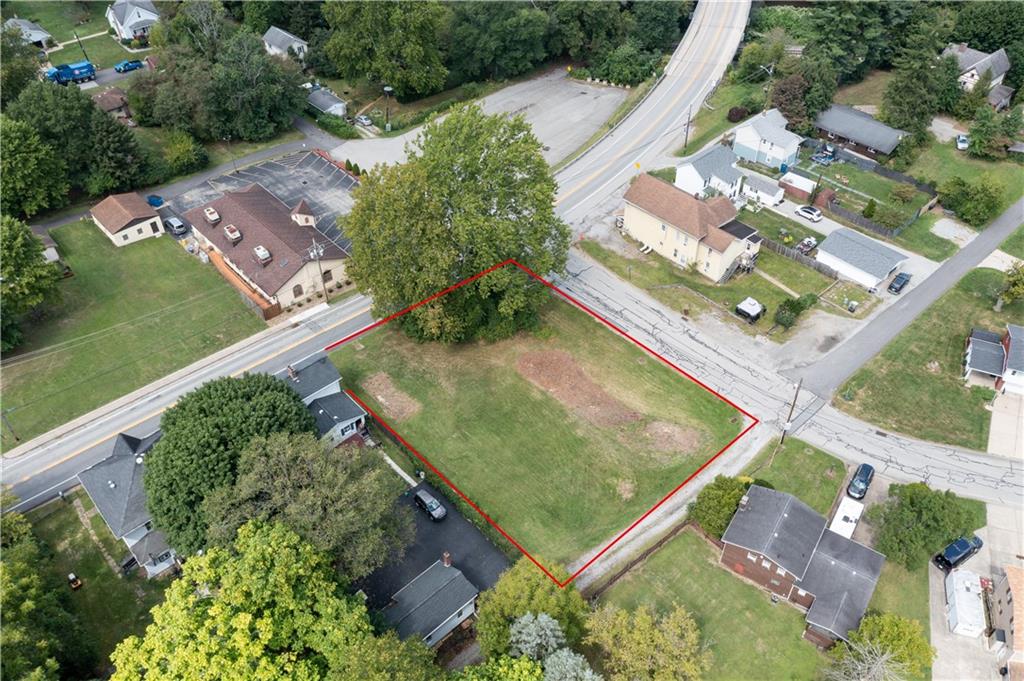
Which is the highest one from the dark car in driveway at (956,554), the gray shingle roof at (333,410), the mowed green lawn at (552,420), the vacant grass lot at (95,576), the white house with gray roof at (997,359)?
the white house with gray roof at (997,359)

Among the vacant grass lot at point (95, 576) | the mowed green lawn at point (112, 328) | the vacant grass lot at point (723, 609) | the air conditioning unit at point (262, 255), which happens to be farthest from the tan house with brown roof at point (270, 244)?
the vacant grass lot at point (723, 609)

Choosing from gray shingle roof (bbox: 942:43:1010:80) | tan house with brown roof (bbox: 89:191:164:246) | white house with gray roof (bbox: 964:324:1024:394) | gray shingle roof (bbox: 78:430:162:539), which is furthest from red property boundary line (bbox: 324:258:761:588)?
gray shingle roof (bbox: 942:43:1010:80)

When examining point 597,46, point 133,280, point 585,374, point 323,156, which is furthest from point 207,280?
point 597,46

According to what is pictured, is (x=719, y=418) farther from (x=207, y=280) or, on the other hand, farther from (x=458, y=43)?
(x=458, y=43)

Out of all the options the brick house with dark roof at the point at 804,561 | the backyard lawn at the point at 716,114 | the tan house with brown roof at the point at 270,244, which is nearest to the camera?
the brick house with dark roof at the point at 804,561

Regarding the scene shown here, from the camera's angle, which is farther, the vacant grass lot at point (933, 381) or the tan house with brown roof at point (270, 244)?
the tan house with brown roof at point (270, 244)

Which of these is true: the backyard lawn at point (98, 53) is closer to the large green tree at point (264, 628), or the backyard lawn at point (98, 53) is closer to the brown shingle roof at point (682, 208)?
the brown shingle roof at point (682, 208)
